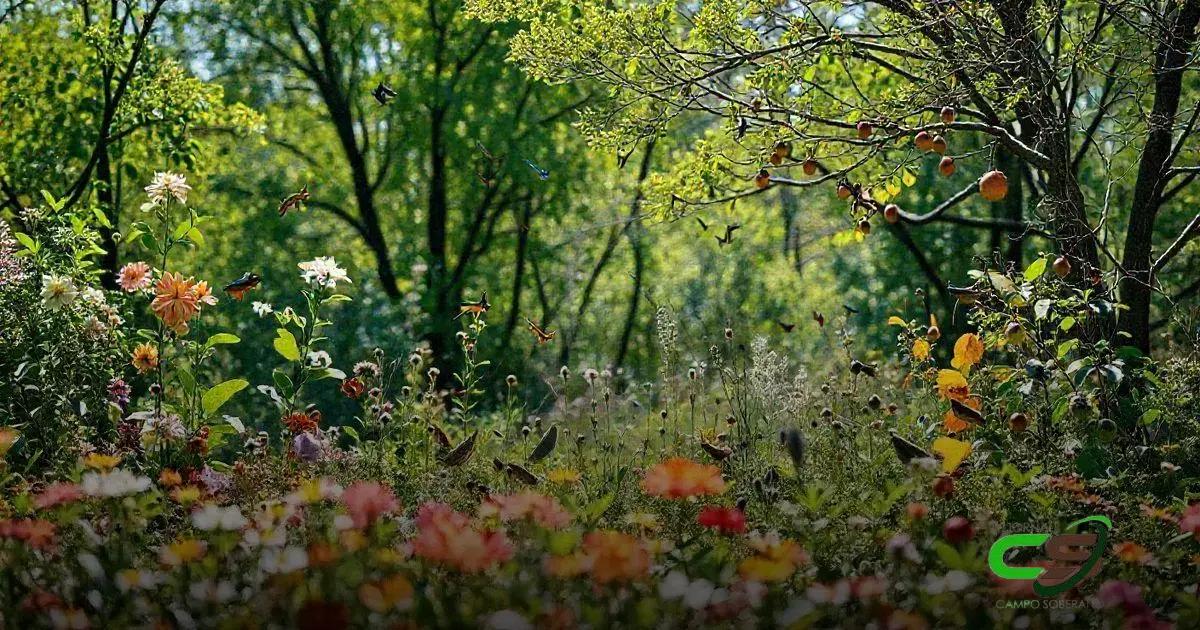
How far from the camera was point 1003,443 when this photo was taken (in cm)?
428

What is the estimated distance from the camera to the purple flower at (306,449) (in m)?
4.11

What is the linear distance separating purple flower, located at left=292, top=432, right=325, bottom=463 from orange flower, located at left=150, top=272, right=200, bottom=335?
2.06 feet

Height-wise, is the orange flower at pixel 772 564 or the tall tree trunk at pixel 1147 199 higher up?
the tall tree trunk at pixel 1147 199

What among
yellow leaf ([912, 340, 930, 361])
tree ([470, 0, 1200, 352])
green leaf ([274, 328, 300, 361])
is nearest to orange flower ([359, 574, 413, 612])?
green leaf ([274, 328, 300, 361])

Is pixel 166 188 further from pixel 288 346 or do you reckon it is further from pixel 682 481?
pixel 682 481

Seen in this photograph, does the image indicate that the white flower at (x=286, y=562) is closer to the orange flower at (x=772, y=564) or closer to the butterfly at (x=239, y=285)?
the orange flower at (x=772, y=564)

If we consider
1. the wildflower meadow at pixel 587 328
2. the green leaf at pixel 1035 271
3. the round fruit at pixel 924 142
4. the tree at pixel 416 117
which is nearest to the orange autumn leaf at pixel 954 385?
the wildflower meadow at pixel 587 328

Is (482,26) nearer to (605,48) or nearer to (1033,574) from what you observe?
(605,48)

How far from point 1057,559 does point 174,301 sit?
124 inches

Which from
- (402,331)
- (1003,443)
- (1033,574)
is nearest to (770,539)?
(1033,574)

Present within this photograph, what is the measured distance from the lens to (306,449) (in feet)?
13.5

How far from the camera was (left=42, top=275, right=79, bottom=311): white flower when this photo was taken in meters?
4.26

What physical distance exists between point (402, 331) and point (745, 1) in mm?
5304

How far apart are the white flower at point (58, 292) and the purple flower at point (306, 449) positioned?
1.17 metres
